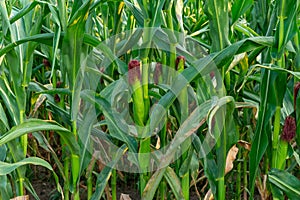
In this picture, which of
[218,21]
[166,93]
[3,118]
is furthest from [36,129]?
[218,21]

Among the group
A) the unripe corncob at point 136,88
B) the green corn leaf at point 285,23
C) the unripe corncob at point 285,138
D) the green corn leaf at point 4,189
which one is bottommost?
the green corn leaf at point 4,189

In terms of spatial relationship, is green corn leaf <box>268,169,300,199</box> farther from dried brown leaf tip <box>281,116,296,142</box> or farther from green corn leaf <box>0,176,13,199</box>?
Result: green corn leaf <box>0,176,13,199</box>

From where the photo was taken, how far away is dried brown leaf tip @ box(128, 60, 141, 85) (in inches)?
44.4

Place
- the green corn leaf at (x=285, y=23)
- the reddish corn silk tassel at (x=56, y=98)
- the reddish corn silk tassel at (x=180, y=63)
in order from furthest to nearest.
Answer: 1. the reddish corn silk tassel at (x=56, y=98)
2. the reddish corn silk tassel at (x=180, y=63)
3. the green corn leaf at (x=285, y=23)

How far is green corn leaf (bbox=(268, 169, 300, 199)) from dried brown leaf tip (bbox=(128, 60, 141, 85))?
1.27ft

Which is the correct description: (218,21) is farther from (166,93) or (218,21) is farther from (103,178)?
(103,178)

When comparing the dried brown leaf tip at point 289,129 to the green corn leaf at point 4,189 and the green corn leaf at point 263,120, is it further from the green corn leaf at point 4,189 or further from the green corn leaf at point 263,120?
the green corn leaf at point 4,189

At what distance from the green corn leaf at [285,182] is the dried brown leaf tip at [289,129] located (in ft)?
0.26

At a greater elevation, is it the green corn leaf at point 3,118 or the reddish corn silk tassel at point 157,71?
the reddish corn silk tassel at point 157,71

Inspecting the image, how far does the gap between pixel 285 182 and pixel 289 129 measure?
124 millimetres

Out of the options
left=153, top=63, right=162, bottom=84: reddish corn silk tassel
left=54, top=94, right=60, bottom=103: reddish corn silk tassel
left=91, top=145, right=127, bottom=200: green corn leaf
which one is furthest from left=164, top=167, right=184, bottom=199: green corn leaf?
left=54, top=94, right=60, bottom=103: reddish corn silk tassel

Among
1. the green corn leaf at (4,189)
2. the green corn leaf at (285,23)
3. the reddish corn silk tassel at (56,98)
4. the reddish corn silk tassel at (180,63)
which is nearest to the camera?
the green corn leaf at (285,23)

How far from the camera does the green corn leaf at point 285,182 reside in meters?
1.13

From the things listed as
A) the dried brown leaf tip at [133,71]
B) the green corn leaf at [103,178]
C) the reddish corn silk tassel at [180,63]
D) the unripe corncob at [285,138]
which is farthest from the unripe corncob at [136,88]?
the unripe corncob at [285,138]
